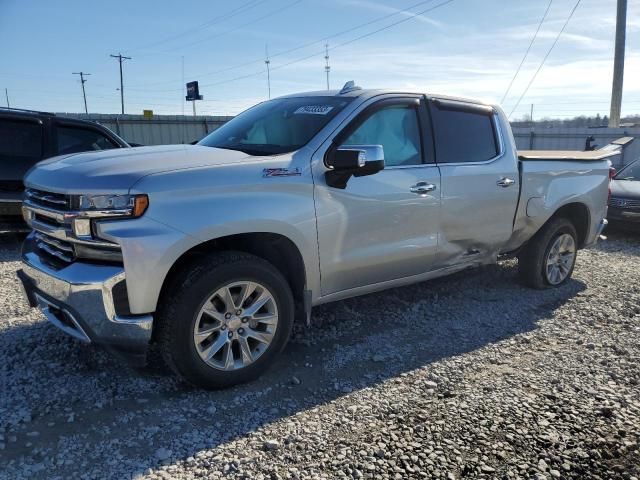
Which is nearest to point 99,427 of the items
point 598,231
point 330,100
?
point 330,100

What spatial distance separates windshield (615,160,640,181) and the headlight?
9.49 meters

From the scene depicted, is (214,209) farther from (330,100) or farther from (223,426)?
(330,100)

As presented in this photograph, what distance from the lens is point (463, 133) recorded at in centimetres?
469

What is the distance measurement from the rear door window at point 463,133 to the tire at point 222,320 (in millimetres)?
1908

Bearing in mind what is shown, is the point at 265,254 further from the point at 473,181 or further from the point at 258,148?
the point at 473,181

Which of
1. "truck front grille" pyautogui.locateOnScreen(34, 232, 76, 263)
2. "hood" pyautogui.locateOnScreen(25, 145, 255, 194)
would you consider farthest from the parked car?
"truck front grille" pyautogui.locateOnScreen(34, 232, 76, 263)

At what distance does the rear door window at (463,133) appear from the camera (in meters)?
4.49

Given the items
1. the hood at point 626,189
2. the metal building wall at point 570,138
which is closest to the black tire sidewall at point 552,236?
the hood at point 626,189

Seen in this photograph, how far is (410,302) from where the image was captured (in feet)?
17.0

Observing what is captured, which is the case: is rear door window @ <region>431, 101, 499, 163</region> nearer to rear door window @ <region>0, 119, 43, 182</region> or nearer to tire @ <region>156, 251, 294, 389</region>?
tire @ <region>156, 251, 294, 389</region>

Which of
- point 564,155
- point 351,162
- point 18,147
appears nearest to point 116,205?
point 351,162

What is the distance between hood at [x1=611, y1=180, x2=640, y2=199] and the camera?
8801 mm

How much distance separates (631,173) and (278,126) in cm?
838

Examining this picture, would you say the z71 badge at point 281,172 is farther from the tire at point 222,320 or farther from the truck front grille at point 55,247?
the truck front grille at point 55,247
